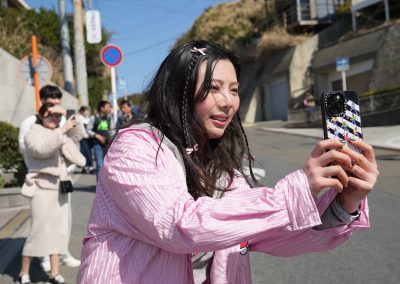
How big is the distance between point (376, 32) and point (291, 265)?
24051 millimetres

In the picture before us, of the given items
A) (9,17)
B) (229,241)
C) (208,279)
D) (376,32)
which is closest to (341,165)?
(229,241)

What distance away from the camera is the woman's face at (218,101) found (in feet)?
4.95

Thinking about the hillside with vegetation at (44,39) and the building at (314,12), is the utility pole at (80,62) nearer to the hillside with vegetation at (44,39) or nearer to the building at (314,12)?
the hillside with vegetation at (44,39)

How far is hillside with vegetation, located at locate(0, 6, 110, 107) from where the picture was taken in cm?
2014

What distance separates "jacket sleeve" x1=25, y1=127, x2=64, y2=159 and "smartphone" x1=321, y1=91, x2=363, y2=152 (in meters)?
3.19

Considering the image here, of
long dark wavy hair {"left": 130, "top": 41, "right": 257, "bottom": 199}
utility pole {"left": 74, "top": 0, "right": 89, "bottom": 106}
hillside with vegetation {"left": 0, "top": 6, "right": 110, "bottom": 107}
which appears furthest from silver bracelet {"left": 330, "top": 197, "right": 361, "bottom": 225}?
hillside with vegetation {"left": 0, "top": 6, "right": 110, "bottom": 107}

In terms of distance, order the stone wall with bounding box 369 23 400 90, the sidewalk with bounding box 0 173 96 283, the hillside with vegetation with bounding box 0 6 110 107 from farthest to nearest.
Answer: the stone wall with bounding box 369 23 400 90
the hillside with vegetation with bounding box 0 6 110 107
the sidewalk with bounding box 0 173 96 283

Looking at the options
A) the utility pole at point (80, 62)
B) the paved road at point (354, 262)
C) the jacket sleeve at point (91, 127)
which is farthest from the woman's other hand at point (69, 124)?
the utility pole at point (80, 62)

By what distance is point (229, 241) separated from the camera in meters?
1.20

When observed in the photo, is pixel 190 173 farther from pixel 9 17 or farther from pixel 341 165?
pixel 9 17

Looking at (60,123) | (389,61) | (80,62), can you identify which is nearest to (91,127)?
(80,62)

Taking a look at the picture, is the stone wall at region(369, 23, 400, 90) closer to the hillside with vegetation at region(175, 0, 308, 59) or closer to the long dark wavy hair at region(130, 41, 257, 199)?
the hillside with vegetation at region(175, 0, 308, 59)

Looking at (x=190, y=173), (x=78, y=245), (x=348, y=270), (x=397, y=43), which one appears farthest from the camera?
(x=397, y=43)

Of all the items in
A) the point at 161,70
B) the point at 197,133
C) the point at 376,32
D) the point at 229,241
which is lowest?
the point at 229,241
